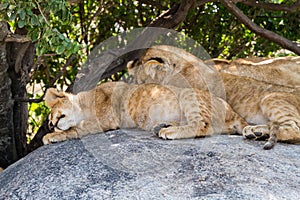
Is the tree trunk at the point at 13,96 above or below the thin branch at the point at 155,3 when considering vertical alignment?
below

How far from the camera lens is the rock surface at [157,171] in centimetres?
339

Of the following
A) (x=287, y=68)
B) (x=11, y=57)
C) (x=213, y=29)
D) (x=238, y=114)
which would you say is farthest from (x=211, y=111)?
(x=213, y=29)

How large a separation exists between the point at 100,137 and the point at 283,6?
2885 millimetres

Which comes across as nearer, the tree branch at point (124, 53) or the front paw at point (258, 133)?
the front paw at point (258, 133)

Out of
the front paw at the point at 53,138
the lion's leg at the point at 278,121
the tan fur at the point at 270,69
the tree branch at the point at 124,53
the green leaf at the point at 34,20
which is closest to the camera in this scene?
the green leaf at the point at 34,20

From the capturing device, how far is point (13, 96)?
5.67 meters

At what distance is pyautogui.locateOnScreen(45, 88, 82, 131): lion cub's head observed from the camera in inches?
197

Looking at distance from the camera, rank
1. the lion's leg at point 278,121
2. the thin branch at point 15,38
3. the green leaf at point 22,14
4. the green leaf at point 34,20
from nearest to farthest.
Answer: the green leaf at point 22,14
the green leaf at point 34,20
the lion's leg at point 278,121
the thin branch at point 15,38

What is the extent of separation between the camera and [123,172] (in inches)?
145

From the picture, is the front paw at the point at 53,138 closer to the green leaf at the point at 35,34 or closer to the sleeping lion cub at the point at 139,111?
the sleeping lion cub at the point at 139,111

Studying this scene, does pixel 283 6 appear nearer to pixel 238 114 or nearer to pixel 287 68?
pixel 287 68

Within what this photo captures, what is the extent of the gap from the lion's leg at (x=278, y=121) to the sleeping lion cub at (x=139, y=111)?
31cm

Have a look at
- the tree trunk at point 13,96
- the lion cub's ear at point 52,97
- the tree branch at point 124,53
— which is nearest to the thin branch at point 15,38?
the tree trunk at point 13,96

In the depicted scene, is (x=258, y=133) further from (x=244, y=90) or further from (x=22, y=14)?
(x=22, y=14)
